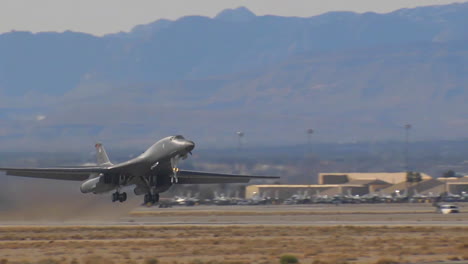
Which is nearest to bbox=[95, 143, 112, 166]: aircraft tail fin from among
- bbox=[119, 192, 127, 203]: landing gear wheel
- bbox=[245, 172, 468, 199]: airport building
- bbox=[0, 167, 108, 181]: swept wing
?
bbox=[0, 167, 108, 181]: swept wing

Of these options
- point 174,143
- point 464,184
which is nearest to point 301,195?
Result: point 464,184

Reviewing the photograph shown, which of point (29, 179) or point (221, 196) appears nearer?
point (29, 179)

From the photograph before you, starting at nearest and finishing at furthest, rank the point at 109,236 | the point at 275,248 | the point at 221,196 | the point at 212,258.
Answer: the point at 212,258, the point at 275,248, the point at 109,236, the point at 221,196

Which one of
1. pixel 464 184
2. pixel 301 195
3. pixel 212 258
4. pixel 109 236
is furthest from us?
pixel 464 184

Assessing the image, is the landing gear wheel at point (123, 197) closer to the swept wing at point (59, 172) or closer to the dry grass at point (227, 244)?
the dry grass at point (227, 244)

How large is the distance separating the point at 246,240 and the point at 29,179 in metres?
19.7

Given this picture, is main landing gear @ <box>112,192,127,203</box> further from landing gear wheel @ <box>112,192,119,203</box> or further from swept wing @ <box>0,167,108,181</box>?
swept wing @ <box>0,167,108,181</box>

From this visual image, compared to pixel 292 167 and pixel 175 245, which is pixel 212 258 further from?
pixel 292 167

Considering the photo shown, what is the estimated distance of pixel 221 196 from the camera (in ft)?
449

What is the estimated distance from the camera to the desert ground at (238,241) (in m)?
50.9

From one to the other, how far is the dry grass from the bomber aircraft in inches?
112

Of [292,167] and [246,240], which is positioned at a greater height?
[292,167]

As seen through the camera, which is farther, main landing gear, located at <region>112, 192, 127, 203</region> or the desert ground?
main landing gear, located at <region>112, 192, 127, 203</region>

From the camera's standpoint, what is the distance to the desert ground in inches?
2005
